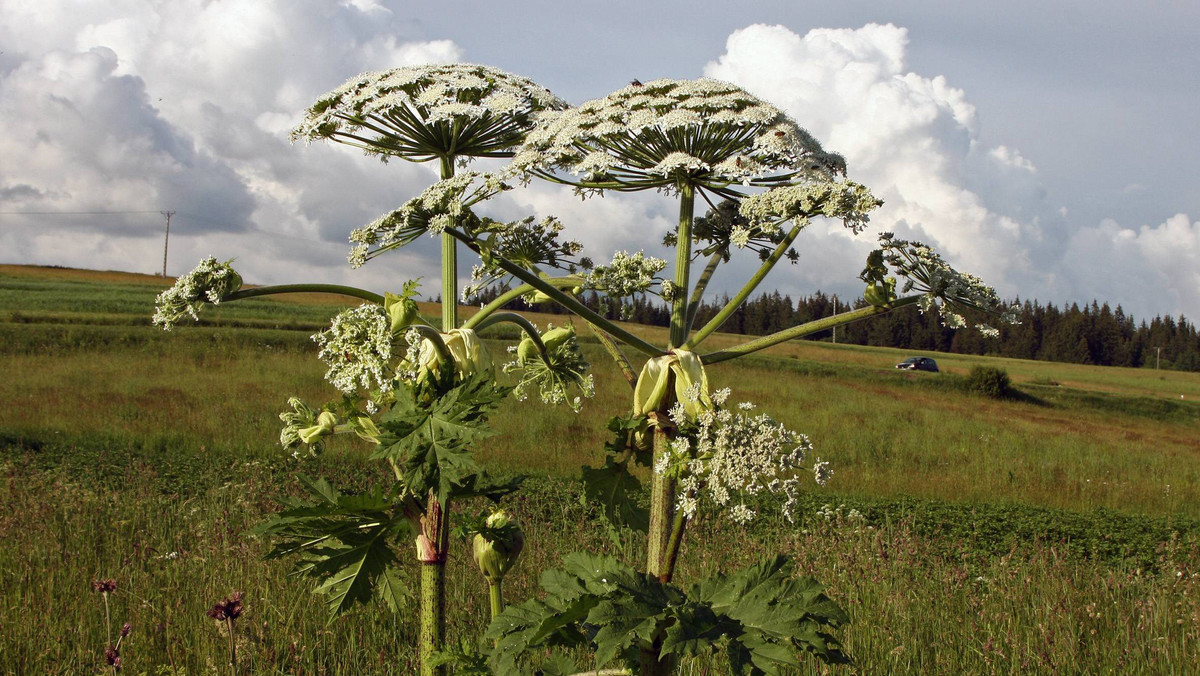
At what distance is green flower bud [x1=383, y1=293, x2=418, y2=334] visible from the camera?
235 centimetres

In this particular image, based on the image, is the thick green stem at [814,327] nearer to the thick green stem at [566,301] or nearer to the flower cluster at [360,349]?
the thick green stem at [566,301]

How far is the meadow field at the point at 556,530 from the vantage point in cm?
501

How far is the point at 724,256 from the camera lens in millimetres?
2729

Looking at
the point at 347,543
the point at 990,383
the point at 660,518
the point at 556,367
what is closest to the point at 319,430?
the point at 347,543

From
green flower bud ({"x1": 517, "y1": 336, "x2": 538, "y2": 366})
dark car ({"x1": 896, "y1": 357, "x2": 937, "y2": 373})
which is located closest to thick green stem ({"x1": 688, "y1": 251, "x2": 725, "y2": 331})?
green flower bud ({"x1": 517, "y1": 336, "x2": 538, "y2": 366})

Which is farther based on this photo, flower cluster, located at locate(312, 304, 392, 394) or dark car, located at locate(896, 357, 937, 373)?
dark car, located at locate(896, 357, 937, 373)

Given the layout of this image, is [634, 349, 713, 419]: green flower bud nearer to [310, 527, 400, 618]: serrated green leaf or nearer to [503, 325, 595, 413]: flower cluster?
[503, 325, 595, 413]: flower cluster

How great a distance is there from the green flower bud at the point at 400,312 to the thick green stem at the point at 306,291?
0.48 ft

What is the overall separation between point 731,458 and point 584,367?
1075 mm

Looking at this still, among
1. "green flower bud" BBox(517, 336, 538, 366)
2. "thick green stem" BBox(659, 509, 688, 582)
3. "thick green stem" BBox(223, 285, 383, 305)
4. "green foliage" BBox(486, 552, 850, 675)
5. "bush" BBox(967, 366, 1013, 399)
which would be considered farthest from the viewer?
"bush" BBox(967, 366, 1013, 399)

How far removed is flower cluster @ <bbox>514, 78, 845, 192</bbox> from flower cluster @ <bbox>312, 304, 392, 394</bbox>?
2.21ft

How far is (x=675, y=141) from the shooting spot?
8.50ft

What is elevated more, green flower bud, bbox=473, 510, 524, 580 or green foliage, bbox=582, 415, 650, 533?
green foliage, bbox=582, 415, 650, 533

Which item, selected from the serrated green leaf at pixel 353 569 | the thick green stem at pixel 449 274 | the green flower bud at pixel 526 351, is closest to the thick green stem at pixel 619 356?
the green flower bud at pixel 526 351
